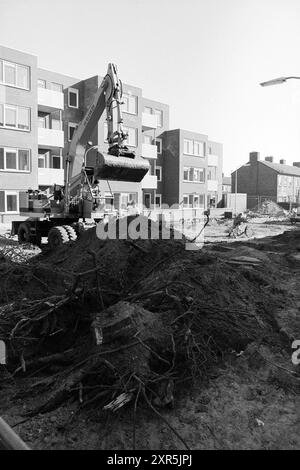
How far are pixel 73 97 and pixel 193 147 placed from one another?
1508 centimetres

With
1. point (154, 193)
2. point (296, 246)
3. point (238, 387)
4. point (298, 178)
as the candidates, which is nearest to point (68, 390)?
point (238, 387)

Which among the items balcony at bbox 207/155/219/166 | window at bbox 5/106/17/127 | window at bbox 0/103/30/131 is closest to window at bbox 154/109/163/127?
balcony at bbox 207/155/219/166

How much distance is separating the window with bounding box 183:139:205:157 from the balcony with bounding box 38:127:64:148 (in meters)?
16.2

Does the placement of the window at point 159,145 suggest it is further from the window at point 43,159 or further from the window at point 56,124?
the window at point 43,159

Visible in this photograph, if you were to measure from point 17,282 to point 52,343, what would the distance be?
301 cm

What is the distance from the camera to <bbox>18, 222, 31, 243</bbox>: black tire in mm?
14388

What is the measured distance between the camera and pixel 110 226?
33.3 feet

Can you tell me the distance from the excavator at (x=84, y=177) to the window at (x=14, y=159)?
1176cm

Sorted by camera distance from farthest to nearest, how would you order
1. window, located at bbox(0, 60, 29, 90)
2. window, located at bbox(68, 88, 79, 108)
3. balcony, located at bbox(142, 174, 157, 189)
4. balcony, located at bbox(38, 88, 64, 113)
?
balcony, located at bbox(142, 174, 157, 189) → window, located at bbox(68, 88, 79, 108) → balcony, located at bbox(38, 88, 64, 113) → window, located at bbox(0, 60, 29, 90)

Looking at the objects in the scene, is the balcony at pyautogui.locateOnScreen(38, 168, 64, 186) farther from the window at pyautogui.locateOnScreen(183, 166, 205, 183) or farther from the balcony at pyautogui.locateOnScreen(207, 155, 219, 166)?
the balcony at pyautogui.locateOnScreen(207, 155, 219, 166)

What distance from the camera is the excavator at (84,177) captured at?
11375 mm
